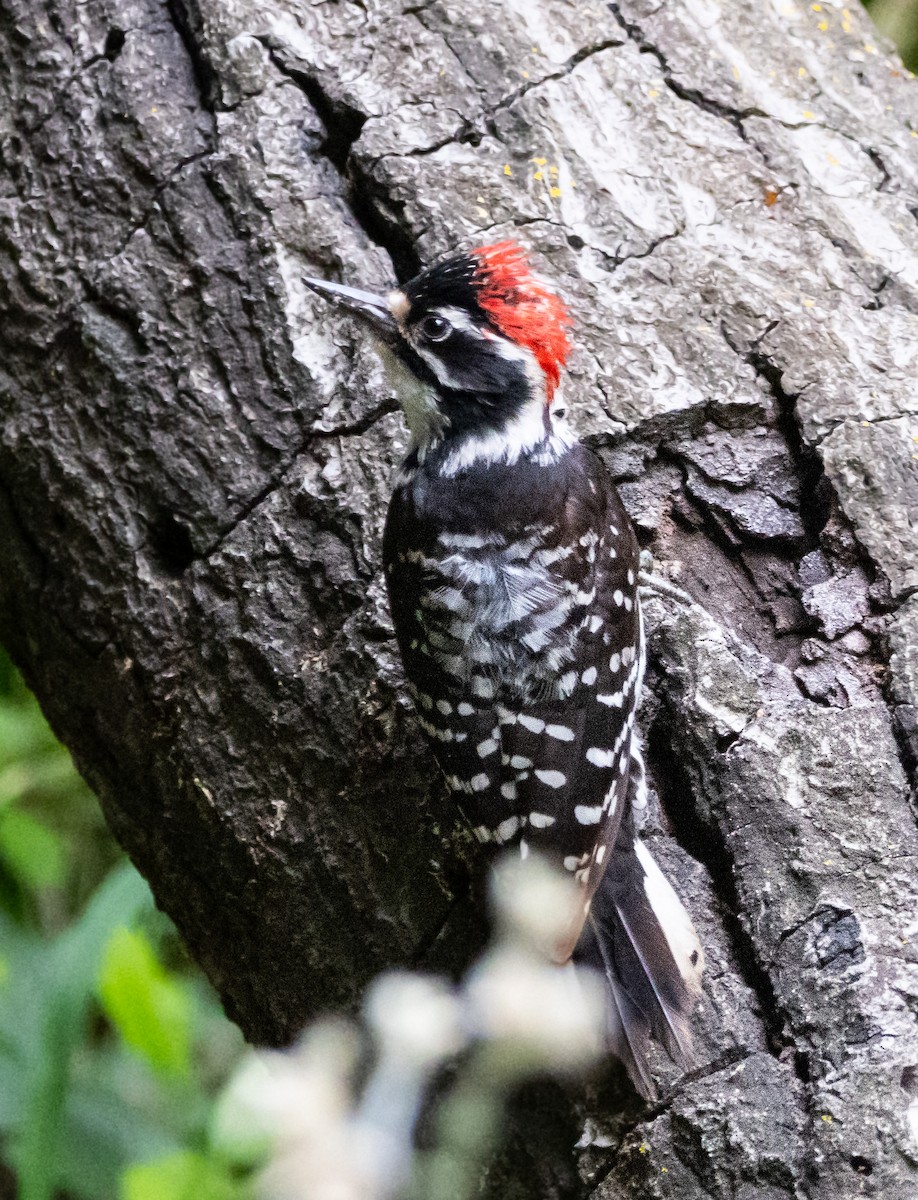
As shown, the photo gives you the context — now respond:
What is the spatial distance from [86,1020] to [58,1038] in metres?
0.71

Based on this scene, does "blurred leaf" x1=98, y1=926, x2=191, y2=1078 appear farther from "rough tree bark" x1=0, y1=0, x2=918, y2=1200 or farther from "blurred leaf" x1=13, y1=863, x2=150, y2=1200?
"blurred leaf" x1=13, y1=863, x2=150, y2=1200

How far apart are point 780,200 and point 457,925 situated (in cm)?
179

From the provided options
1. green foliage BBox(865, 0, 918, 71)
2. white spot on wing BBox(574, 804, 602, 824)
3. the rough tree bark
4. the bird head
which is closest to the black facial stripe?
the bird head

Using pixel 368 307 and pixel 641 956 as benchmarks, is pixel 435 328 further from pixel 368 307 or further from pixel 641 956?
A: pixel 641 956

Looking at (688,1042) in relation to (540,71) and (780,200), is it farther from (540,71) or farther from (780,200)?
(540,71)

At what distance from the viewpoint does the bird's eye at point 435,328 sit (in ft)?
7.91

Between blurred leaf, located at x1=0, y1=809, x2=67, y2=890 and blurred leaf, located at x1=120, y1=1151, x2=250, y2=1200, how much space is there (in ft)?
5.26

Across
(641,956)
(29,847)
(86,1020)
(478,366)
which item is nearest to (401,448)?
(478,366)

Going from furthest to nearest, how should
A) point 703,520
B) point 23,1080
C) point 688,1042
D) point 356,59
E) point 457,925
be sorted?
point 23,1080 → point 356,59 → point 703,520 → point 457,925 → point 688,1042

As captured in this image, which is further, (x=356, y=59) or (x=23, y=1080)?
(x=23, y=1080)

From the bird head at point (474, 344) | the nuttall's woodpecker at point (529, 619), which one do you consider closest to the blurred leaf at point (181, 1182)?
the nuttall's woodpecker at point (529, 619)

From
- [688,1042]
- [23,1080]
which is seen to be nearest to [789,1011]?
[688,1042]

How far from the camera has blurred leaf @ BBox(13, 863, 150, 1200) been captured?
2621mm

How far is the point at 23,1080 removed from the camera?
121 inches
